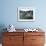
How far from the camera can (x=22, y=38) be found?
3.76 m

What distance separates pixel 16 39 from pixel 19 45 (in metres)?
0.20

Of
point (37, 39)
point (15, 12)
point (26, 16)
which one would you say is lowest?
point (37, 39)

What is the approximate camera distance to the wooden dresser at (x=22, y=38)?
12.3 feet

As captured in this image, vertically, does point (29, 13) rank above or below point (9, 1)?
below

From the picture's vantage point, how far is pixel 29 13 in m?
4.28

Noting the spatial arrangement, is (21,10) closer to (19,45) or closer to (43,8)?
(43,8)

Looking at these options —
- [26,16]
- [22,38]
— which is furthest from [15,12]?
[22,38]

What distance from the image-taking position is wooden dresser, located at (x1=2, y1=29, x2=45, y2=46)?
3.75 m

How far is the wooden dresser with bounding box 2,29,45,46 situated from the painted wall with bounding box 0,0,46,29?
595mm

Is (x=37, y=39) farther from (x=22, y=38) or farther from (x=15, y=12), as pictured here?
(x=15, y=12)

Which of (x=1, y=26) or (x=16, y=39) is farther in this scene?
(x=1, y=26)

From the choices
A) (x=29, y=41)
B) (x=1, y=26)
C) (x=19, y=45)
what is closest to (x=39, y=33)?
(x=29, y=41)

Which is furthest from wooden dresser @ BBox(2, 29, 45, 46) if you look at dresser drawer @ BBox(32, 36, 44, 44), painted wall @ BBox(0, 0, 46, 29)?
painted wall @ BBox(0, 0, 46, 29)

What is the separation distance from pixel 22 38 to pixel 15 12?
0.98m
